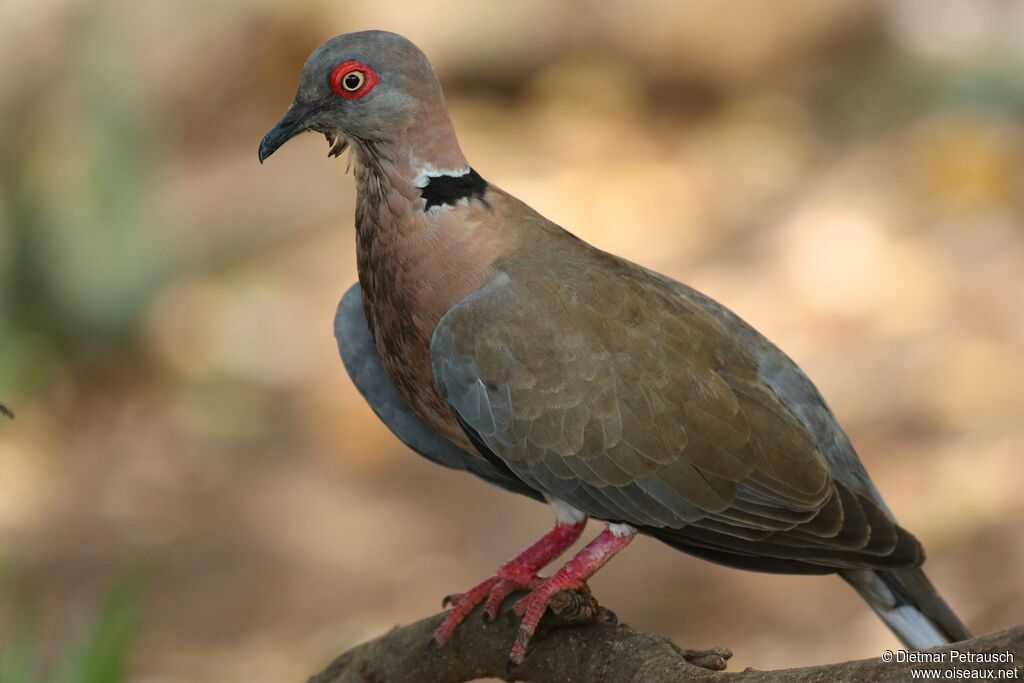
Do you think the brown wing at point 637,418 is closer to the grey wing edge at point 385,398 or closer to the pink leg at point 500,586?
the pink leg at point 500,586

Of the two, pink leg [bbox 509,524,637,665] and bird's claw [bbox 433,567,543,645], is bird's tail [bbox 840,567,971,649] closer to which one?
pink leg [bbox 509,524,637,665]

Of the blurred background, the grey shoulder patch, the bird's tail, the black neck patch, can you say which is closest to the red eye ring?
the black neck patch

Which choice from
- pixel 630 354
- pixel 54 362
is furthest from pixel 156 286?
pixel 630 354

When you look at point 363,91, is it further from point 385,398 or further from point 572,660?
point 572,660

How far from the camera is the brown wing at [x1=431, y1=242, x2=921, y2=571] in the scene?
10.6 ft

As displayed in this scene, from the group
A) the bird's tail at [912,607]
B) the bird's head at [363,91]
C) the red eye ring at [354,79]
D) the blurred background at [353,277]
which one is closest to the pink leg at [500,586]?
the bird's tail at [912,607]

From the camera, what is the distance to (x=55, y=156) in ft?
27.0

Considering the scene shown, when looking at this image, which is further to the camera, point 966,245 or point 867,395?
point 966,245

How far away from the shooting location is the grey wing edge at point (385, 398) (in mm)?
3680

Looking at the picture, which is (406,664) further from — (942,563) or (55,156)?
(55,156)

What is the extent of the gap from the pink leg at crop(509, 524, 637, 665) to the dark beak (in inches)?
50.4

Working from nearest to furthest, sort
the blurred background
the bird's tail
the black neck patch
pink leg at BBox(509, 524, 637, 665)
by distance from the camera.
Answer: pink leg at BBox(509, 524, 637, 665) → the black neck patch → the bird's tail → the blurred background

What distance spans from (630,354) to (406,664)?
1.01m

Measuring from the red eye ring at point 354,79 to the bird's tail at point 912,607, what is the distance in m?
1.90
